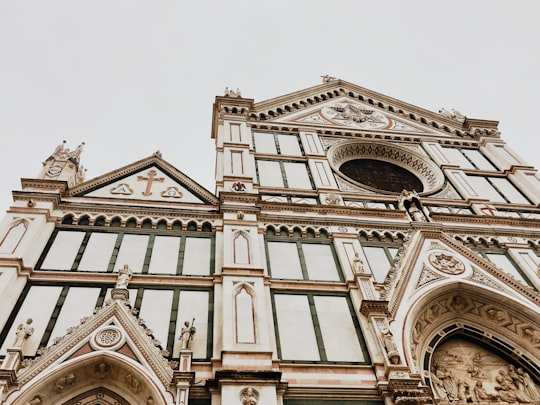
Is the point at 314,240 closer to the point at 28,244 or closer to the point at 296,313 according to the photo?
the point at 296,313

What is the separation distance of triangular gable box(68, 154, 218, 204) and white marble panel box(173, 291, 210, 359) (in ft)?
12.7

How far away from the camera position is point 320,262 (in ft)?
40.9

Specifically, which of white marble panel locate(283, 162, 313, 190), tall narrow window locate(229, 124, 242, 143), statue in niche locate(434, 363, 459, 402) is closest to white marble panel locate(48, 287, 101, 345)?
white marble panel locate(283, 162, 313, 190)

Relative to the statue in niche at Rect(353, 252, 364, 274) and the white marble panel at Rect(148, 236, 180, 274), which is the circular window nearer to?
the statue in niche at Rect(353, 252, 364, 274)

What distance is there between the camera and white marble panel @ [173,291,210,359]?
9.43 meters

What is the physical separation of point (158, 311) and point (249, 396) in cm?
295

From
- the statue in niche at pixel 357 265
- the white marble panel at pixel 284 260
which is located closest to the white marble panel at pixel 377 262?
the statue in niche at pixel 357 265

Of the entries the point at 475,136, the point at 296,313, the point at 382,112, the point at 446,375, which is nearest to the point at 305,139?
the point at 382,112

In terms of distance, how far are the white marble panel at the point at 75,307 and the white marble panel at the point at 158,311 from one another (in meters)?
1.06

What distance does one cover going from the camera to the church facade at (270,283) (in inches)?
348

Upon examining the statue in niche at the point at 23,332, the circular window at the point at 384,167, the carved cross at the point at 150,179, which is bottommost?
the statue in niche at the point at 23,332

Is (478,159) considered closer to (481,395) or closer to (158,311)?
(481,395)

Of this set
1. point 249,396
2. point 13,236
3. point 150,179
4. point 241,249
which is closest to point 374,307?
point 241,249

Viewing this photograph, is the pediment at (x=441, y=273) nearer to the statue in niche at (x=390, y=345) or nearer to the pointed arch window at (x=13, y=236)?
the statue in niche at (x=390, y=345)
